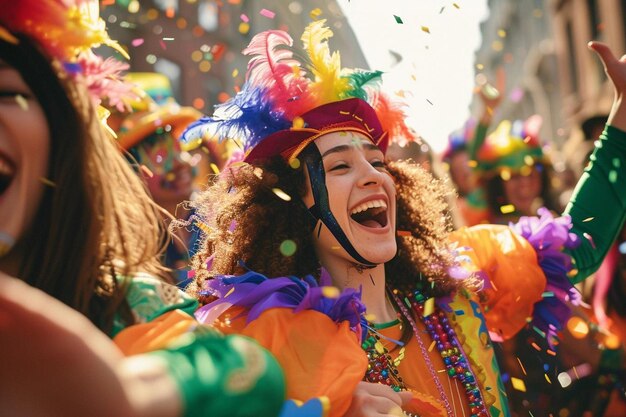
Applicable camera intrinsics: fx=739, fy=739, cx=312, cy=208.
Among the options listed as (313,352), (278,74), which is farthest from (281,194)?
(313,352)

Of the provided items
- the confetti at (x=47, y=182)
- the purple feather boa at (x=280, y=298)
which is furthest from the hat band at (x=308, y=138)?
the confetti at (x=47, y=182)

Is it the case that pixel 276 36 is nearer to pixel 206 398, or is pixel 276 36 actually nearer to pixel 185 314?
pixel 185 314

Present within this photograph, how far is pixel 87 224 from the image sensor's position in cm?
121

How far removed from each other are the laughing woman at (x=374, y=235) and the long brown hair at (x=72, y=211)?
0.58 metres

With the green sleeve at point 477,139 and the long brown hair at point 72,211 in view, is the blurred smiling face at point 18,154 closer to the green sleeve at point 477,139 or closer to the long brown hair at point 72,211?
the long brown hair at point 72,211

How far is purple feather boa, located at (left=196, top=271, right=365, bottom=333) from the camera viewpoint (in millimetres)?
1668

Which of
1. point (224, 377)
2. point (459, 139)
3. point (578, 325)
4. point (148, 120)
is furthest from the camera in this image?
point (459, 139)

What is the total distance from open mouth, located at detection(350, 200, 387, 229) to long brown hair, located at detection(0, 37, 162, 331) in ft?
3.04

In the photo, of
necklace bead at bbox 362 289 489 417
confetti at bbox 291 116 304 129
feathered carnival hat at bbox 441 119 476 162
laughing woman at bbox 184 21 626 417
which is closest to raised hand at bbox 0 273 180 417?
laughing woman at bbox 184 21 626 417

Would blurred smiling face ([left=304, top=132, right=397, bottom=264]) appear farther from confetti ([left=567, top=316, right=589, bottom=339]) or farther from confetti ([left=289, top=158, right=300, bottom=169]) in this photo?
confetti ([left=567, top=316, right=589, bottom=339])

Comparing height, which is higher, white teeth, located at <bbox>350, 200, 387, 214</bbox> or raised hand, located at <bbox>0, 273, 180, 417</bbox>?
raised hand, located at <bbox>0, 273, 180, 417</bbox>

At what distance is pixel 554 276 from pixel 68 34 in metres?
1.65

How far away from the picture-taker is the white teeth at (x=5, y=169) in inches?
41.2

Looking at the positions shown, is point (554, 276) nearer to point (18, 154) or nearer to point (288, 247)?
point (288, 247)
